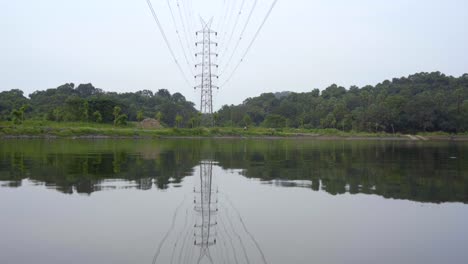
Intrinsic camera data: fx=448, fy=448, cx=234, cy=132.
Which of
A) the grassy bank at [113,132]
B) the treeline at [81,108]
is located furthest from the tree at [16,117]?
the grassy bank at [113,132]

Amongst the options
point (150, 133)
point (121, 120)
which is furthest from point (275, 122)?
point (150, 133)

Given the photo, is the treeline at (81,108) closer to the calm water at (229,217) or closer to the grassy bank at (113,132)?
the grassy bank at (113,132)

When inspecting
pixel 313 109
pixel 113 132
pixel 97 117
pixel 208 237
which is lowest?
pixel 208 237

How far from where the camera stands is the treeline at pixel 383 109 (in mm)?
93125

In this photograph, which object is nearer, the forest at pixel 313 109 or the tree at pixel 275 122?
the forest at pixel 313 109

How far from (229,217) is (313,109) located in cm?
11174

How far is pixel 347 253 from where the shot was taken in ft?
28.9

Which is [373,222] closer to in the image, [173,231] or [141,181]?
[173,231]

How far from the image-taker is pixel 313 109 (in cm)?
12112

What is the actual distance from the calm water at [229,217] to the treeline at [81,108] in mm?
59639

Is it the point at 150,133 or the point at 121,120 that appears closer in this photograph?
the point at 150,133

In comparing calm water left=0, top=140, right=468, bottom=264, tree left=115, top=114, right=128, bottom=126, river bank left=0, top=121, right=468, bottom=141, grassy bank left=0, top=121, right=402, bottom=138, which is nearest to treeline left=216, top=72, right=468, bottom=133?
river bank left=0, top=121, right=468, bottom=141

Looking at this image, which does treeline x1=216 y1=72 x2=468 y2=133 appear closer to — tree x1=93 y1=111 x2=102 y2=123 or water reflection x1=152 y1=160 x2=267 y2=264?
tree x1=93 y1=111 x2=102 y2=123

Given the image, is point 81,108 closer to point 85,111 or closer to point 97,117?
point 85,111
